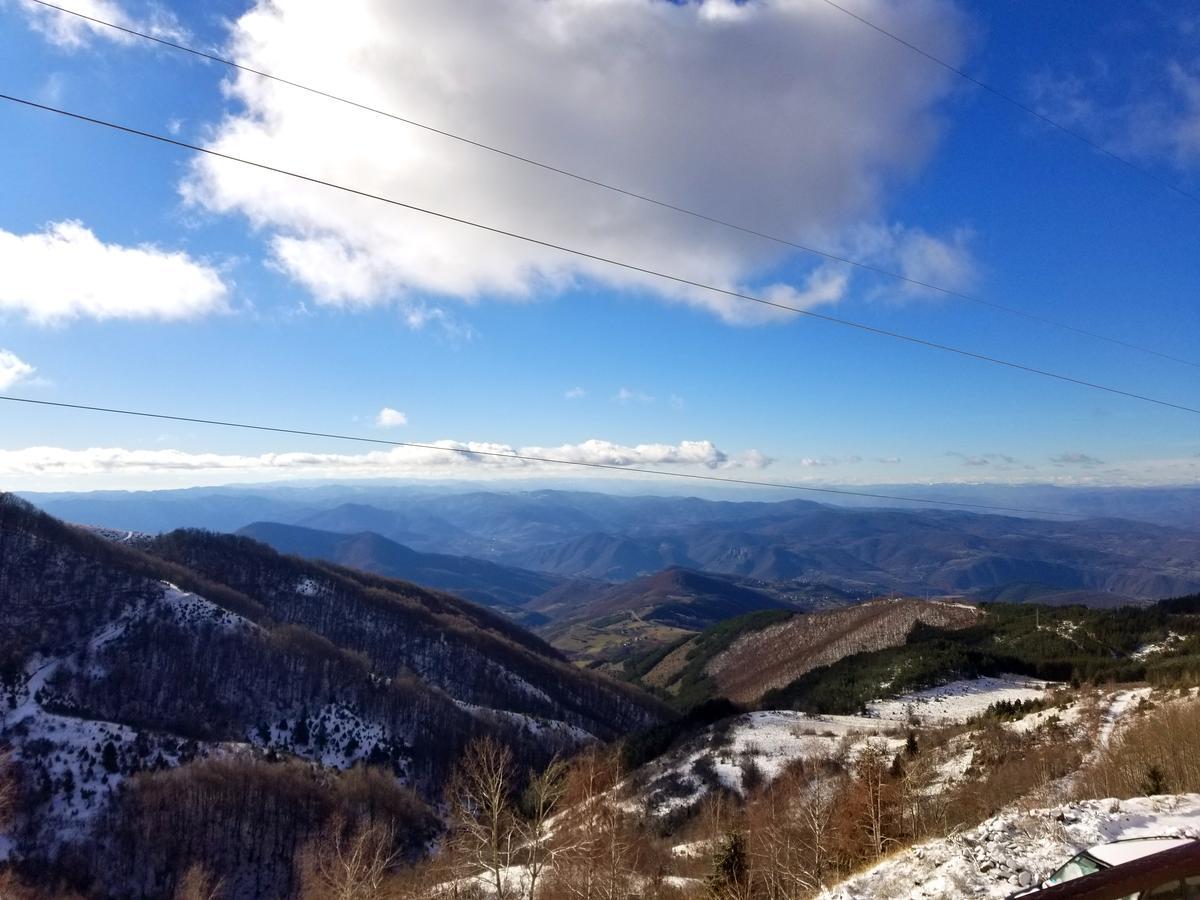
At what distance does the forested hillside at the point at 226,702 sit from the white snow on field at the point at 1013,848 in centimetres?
6081

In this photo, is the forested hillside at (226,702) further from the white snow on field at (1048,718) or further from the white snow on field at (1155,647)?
the white snow on field at (1155,647)

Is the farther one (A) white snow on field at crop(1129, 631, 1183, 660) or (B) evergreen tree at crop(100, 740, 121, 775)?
(A) white snow on field at crop(1129, 631, 1183, 660)

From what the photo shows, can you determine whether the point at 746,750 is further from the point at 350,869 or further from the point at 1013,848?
the point at 1013,848

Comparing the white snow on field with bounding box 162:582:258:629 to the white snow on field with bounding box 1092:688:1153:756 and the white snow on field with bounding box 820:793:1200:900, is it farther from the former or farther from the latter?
the white snow on field with bounding box 820:793:1200:900

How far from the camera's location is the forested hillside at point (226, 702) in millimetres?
58188

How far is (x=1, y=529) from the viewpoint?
10650 centimetres

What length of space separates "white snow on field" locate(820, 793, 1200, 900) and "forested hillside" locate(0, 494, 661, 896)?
6081 centimetres

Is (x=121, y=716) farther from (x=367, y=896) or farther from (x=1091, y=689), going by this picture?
(x=1091, y=689)

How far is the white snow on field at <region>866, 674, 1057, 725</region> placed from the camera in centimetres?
6488

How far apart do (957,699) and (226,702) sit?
104 meters

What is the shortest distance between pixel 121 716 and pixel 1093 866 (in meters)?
112

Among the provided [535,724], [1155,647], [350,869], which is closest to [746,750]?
[350,869]

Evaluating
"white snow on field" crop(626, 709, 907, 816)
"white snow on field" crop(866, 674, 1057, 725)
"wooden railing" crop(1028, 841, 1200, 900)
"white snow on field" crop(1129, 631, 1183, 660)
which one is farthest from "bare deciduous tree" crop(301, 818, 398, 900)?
"white snow on field" crop(1129, 631, 1183, 660)

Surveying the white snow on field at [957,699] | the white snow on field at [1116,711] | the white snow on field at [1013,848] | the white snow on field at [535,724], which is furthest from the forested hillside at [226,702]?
the white snow on field at [1013,848]
